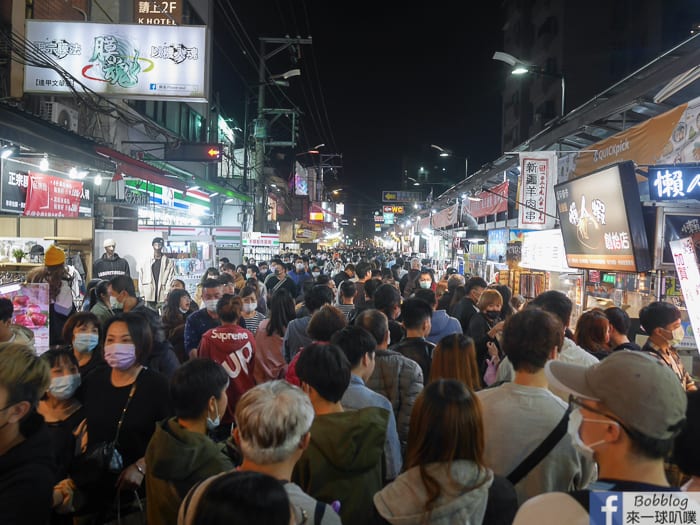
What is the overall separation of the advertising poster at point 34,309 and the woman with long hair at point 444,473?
565 cm

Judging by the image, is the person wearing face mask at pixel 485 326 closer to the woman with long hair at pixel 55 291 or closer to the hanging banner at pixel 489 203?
the woman with long hair at pixel 55 291

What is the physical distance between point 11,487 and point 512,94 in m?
45.9

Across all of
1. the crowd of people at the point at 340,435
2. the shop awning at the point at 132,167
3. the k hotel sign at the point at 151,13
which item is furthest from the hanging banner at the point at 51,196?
the crowd of people at the point at 340,435

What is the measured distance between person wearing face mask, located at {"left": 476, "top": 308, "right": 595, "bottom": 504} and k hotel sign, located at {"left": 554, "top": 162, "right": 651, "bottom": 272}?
4144mm

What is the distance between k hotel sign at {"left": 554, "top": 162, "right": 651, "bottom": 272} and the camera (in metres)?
6.08

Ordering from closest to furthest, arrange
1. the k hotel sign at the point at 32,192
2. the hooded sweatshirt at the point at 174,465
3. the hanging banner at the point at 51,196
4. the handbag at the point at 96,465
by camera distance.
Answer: the hooded sweatshirt at the point at 174,465 → the handbag at the point at 96,465 → the k hotel sign at the point at 32,192 → the hanging banner at the point at 51,196

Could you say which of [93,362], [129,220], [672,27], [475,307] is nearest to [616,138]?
[475,307]

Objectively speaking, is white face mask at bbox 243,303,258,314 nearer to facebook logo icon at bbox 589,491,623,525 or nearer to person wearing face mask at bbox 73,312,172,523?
person wearing face mask at bbox 73,312,172,523

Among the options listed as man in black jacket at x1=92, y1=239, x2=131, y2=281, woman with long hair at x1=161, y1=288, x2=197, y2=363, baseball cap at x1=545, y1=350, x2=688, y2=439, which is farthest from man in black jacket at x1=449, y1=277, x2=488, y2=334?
man in black jacket at x1=92, y1=239, x2=131, y2=281

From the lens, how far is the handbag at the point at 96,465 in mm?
2990

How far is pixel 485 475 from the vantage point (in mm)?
2057

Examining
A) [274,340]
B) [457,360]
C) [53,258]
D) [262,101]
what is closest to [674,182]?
[457,360]

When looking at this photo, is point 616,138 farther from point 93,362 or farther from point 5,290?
point 5,290

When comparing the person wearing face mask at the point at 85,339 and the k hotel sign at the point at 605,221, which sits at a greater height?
the k hotel sign at the point at 605,221
